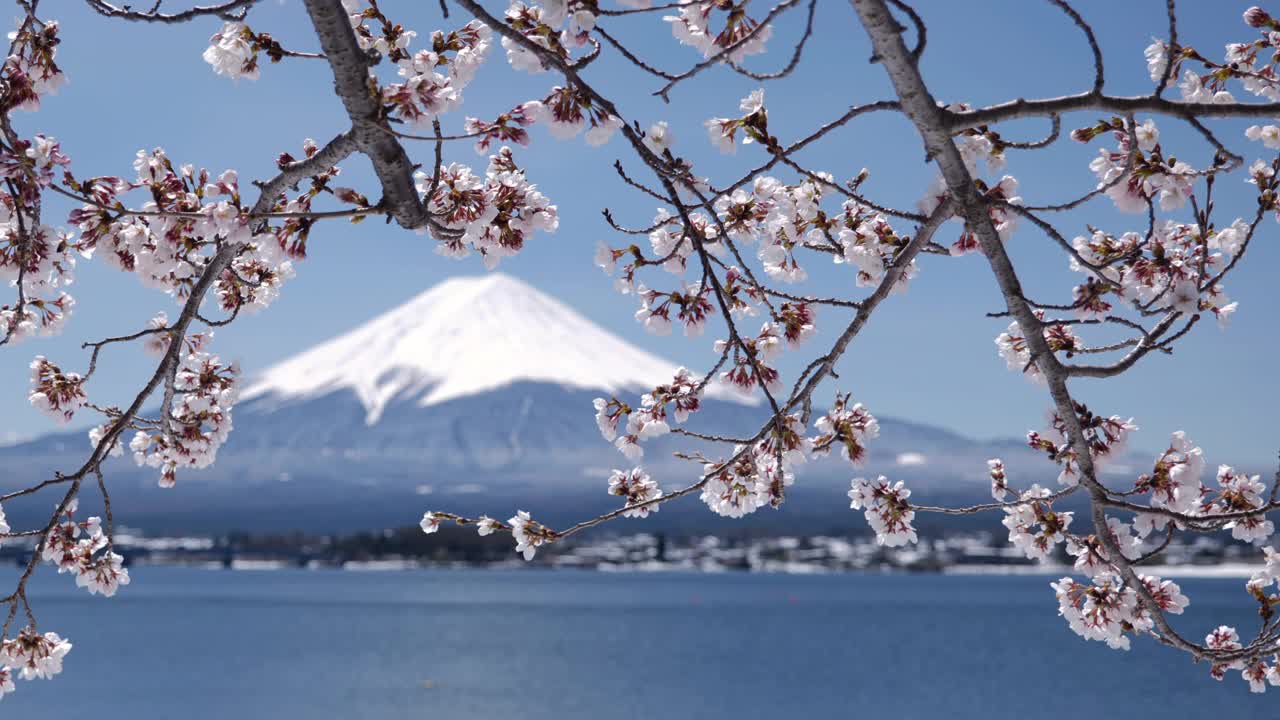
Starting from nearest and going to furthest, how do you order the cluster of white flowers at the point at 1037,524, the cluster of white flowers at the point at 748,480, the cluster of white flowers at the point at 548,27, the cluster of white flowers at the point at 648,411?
the cluster of white flowers at the point at 548,27, the cluster of white flowers at the point at 1037,524, the cluster of white flowers at the point at 748,480, the cluster of white flowers at the point at 648,411

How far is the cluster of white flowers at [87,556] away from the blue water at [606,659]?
50.9 m

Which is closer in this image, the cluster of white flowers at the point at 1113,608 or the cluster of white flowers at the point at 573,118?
the cluster of white flowers at the point at 573,118

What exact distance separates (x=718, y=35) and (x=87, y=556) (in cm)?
246

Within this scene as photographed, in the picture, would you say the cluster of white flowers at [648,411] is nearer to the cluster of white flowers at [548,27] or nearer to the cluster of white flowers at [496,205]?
the cluster of white flowers at [496,205]

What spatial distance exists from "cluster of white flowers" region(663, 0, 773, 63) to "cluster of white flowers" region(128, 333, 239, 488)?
1.82 meters

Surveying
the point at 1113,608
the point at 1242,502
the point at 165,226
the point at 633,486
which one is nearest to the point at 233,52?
the point at 165,226

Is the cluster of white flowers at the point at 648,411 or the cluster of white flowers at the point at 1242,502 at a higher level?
the cluster of white flowers at the point at 648,411

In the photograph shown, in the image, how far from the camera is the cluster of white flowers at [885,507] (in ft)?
10.4

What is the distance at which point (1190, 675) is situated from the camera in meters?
66.2

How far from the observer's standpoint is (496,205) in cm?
314

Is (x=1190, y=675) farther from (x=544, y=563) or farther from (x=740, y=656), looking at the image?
(x=544, y=563)

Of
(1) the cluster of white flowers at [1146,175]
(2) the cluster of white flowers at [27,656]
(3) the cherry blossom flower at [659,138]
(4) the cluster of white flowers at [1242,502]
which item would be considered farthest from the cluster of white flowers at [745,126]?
(2) the cluster of white flowers at [27,656]

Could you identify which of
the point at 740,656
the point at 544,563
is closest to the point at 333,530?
the point at 544,563

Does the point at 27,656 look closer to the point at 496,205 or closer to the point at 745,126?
the point at 496,205
